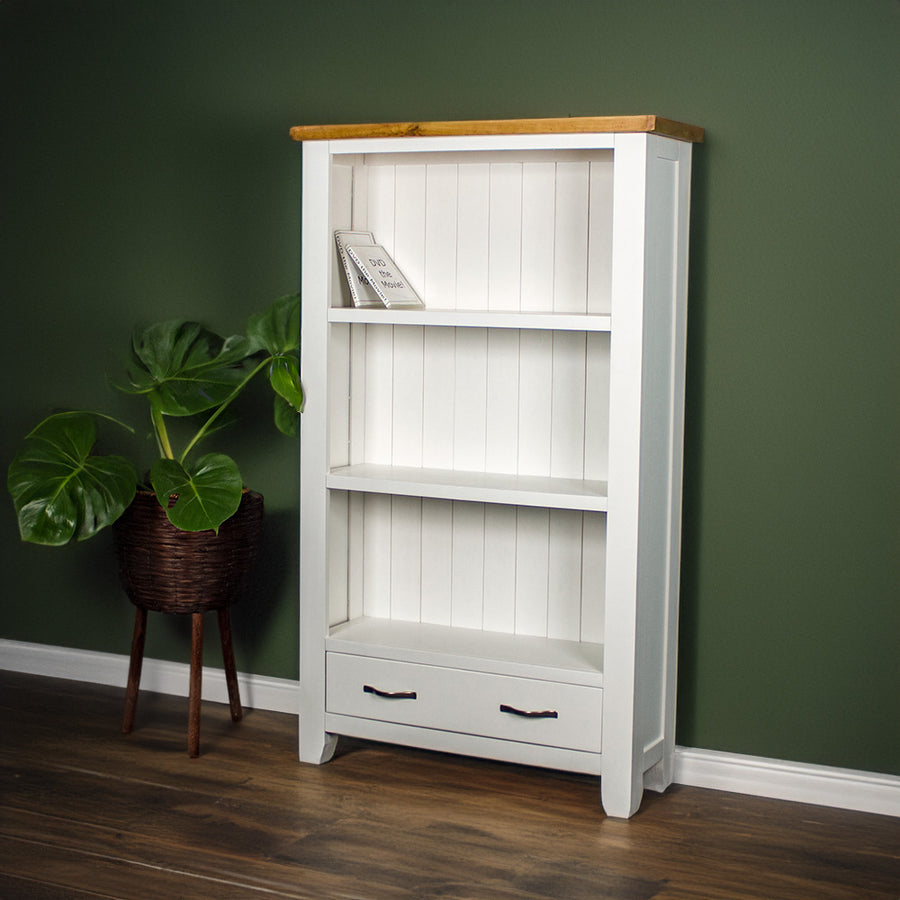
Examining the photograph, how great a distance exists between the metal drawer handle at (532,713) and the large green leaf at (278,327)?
1.04 m

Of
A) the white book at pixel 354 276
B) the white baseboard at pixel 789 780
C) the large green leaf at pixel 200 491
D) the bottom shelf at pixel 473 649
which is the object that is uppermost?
the white book at pixel 354 276

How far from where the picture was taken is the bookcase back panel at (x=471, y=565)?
306 cm

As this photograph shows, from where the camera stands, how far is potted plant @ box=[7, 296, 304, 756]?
289 cm

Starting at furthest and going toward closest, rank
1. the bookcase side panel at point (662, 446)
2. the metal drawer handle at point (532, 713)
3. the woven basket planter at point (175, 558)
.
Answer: the woven basket planter at point (175, 558)
the metal drawer handle at point (532, 713)
the bookcase side panel at point (662, 446)

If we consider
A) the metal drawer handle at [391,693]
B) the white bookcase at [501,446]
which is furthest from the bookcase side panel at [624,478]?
the metal drawer handle at [391,693]

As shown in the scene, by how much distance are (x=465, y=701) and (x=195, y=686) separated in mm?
720

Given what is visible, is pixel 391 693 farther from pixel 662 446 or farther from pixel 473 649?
pixel 662 446

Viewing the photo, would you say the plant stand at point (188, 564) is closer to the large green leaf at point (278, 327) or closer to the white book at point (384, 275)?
the large green leaf at point (278, 327)

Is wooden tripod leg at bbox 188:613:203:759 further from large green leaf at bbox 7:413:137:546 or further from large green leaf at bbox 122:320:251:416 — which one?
large green leaf at bbox 122:320:251:416

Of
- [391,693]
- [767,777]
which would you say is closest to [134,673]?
[391,693]

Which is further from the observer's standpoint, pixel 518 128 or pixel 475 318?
pixel 475 318

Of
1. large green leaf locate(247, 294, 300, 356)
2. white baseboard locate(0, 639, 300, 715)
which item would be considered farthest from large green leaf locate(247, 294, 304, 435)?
white baseboard locate(0, 639, 300, 715)

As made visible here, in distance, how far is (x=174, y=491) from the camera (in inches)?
114

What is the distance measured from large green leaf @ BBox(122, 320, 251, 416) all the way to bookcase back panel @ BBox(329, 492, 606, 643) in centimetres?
43
